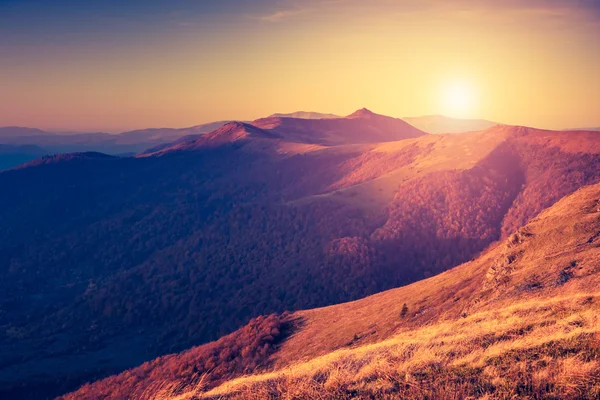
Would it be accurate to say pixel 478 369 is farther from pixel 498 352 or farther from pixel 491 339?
pixel 491 339

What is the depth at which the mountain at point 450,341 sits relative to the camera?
10.6 metres

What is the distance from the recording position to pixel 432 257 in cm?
7119

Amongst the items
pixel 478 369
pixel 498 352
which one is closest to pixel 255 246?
pixel 498 352

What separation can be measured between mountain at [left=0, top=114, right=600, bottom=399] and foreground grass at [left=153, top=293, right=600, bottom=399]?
22260 mm

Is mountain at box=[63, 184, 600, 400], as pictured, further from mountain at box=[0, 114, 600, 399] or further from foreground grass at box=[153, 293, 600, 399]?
mountain at box=[0, 114, 600, 399]

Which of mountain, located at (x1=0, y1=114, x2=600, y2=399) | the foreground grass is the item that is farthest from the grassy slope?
mountain, located at (x1=0, y1=114, x2=600, y2=399)

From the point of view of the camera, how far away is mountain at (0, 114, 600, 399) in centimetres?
6588

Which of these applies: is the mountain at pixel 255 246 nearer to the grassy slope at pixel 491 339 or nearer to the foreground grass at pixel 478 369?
the grassy slope at pixel 491 339

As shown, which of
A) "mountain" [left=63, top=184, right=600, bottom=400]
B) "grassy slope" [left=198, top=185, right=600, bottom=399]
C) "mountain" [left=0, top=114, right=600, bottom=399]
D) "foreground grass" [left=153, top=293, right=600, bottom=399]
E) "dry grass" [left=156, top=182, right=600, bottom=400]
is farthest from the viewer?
"mountain" [left=0, top=114, right=600, bottom=399]

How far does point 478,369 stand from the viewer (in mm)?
11172

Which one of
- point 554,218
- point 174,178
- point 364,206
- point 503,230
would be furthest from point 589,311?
point 174,178

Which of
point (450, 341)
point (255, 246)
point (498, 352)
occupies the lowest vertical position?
point (255, 246)

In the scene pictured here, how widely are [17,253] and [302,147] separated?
325 ft

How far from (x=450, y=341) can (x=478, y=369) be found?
12.0ft
